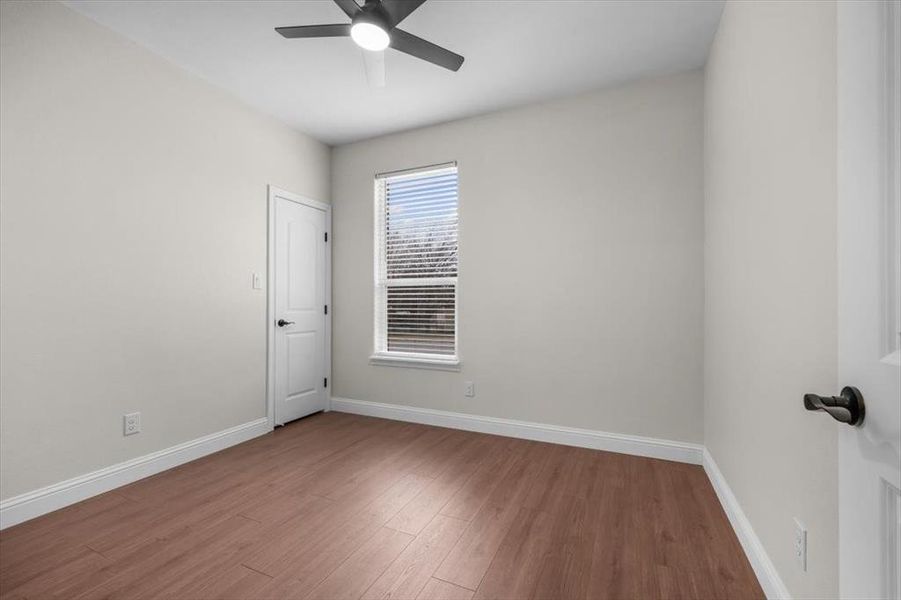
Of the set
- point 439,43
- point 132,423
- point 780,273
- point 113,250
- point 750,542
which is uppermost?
point 439,43

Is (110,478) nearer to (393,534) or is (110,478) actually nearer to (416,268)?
(393,534)

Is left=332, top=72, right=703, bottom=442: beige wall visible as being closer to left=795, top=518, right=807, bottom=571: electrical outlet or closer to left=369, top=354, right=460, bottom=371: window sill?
left=369, top=354, right=460, bottom=371: window sill

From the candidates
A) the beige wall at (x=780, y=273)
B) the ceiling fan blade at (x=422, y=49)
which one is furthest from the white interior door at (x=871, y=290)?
the ceiling fan blade at (x=422, y=49)

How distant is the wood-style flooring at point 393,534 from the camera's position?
1.57 meters

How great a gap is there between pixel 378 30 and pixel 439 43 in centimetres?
75

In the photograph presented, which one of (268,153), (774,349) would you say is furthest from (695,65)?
(268,153)

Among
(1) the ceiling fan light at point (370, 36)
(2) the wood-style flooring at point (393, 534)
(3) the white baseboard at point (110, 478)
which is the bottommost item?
(2) the wood-style flooring at point (393, 534)

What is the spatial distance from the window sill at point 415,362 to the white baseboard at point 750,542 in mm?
2063

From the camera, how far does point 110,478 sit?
7.83 feet

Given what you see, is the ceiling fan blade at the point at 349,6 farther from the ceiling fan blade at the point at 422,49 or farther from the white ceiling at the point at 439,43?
the white ceiling at the point at 439,43

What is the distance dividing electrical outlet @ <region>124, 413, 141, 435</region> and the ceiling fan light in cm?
270

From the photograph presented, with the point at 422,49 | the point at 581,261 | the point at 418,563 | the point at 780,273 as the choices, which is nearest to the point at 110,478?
the point at 418,563

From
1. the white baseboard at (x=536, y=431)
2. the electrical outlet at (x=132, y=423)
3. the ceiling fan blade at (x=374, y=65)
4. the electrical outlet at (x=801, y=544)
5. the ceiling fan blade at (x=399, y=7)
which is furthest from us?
A: the white baseboard at (x=536, y=431)

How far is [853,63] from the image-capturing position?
2.53 ft
